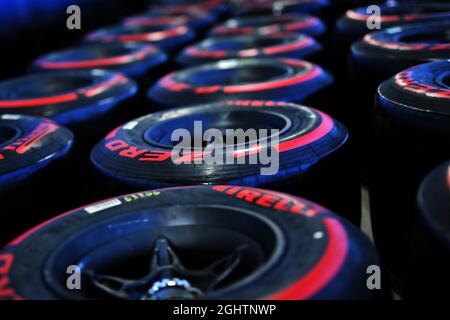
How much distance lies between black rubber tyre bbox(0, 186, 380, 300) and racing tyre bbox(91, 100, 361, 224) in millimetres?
74

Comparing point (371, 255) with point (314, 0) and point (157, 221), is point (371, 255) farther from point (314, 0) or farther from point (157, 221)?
point (314, 0)

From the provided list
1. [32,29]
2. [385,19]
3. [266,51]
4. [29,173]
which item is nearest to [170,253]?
[29,173]

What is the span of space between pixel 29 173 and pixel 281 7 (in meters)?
2.16

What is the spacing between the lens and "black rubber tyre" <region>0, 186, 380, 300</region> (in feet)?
1.96

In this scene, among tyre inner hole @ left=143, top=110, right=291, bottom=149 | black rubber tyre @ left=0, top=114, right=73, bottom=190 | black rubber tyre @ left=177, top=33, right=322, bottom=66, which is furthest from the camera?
black rubber tyre @ left=177, top=33, right=322, bottom=66

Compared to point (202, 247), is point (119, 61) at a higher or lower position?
higher

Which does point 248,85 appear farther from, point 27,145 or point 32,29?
point 32,29

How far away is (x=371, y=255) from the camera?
65cm

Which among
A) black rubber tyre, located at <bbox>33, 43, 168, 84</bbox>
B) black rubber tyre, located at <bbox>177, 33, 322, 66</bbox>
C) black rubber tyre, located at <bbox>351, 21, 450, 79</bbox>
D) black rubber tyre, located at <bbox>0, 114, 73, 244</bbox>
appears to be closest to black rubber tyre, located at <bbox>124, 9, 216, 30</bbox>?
black rubber tyre, located at <bbox>33, 43, 168, 84</bbox>

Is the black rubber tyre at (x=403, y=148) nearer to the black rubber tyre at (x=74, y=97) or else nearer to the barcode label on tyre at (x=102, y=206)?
the barcode label on tyre at (x=102, y=206)

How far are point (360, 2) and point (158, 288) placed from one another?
2238 millimetres

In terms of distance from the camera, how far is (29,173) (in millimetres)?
979

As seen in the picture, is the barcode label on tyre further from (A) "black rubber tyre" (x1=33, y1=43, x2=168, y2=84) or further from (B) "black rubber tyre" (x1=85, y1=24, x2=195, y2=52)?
(B) "black rubber tyre" (x1=85, y1=24, x2=195, y2=52)

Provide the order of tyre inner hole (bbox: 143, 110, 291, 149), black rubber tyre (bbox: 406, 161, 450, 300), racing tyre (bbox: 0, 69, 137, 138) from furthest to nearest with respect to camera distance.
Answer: racing tyre (bbox: 0, 69, 137, 138) < tyre inner hole (bbox: 143, 110, 291, 149) < black rubber tyre (bbox: 406, 161, 450, 300)
